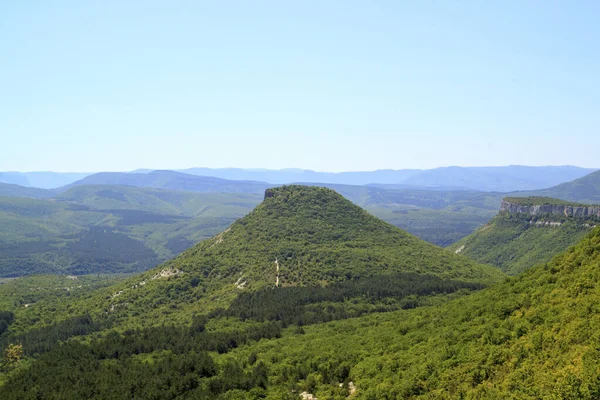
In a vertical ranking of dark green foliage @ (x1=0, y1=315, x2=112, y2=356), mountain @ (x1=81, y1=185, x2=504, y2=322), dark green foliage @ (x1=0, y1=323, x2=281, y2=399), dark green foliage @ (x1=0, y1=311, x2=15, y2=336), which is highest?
mountain @ (x1=81, y1=185, x2=504, y2=322)

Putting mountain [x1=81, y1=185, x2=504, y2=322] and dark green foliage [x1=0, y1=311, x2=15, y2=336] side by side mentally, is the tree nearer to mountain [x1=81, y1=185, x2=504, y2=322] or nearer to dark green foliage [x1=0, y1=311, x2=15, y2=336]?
dark green foliage [x1=0, y1=311, x2=15, y2=336]

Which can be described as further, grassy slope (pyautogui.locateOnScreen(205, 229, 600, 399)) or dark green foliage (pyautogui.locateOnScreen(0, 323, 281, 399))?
dark green foliage (pyautogui.locateOnScreen(0, 323, 281, 399))

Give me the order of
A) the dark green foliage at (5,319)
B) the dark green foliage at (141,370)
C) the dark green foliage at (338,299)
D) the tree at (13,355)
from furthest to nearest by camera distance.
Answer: the dark green foliage at (5,319)
the dark green foliage at (338,299)
the tree at (13,355)
the dark green foliage at (141,370)

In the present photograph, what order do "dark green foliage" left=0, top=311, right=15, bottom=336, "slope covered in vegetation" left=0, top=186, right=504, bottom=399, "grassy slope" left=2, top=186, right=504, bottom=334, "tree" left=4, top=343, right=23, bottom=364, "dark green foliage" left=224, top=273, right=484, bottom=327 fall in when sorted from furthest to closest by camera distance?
"grassy slope" left=2, top=186, right=504, bottom=334, "dark green foliage" left=0, top=311, right=15, bottom=336, "dark green foliage" left=224, top=273, right=484, bottom=327, "tree" left=4, top=343, right=23, bottom=364, "slope covered in vegetation" left=0, top=186, right=504, bottom=399

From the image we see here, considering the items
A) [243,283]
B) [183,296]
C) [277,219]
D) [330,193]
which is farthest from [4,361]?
[330,193]

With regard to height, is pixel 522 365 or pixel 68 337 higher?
pixel 522 365

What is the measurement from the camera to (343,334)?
74.0m

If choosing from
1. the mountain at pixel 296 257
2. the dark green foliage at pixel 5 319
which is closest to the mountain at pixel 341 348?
the dark green foliage at pixel 5 319

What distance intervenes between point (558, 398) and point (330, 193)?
13850 cm

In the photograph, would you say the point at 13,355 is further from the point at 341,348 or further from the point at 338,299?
the point at 338,299

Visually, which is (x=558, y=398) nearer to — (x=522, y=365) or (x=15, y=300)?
(x=522, y=365)

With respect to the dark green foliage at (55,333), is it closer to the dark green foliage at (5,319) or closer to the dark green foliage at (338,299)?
the dark green foliage at (5,319)

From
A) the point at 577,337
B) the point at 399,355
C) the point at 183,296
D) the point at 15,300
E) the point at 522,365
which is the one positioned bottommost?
the point at 15,300

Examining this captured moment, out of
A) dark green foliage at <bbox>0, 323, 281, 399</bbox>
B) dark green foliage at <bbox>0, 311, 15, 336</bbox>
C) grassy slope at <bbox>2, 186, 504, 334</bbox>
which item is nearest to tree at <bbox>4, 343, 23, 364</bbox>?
dark green foliage at <bbox>0, 323, 281, 399</bbox>
